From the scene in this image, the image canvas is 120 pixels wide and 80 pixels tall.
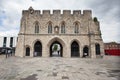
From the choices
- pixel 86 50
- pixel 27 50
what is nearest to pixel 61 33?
pixel 86 50

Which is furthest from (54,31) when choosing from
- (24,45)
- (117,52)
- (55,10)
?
(117,52)

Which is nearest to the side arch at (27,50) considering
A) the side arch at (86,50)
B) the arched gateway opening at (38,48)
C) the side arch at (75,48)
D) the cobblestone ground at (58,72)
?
the arched gateway opening at (38,48)

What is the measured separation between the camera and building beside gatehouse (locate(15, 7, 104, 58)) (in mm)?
25375

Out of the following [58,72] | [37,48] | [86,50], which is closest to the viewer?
[58,72]

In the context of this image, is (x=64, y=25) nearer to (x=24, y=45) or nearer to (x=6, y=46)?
(x=24, y=45)

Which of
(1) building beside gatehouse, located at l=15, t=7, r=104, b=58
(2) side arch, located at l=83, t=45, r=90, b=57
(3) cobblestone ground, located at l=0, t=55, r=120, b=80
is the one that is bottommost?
(3) cobblestone ground, located at l=0, t=55, r=120, b=80

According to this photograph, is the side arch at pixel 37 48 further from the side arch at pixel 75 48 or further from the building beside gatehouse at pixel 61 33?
the side arch at pixel 75 48

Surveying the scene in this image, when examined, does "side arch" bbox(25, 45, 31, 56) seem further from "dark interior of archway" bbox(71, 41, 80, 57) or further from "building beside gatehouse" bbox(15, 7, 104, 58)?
"dark interior of archway" bbox(71, 41, 80, 57)

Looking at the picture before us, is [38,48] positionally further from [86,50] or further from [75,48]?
[86,50]

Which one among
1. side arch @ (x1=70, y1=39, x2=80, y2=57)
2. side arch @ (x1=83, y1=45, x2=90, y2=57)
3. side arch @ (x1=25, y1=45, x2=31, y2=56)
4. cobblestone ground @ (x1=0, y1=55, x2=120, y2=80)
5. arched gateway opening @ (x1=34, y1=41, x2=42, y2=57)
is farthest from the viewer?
arched gateway opening @ (x1=34, y1=41, x2=42, y2=57)

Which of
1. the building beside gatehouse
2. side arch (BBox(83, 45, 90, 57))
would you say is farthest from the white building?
side arch (BBox(83, 45, 90, 57))

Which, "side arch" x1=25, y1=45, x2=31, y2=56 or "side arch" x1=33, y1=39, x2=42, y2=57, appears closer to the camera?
"side arch" x1=25, y1=45, x2=31, y2=56

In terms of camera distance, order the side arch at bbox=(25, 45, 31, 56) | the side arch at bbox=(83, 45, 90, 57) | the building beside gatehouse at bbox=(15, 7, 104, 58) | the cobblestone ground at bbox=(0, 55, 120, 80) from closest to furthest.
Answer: the cobblestone ground at bbox=(0, 55, 120, 80), the building beside gatehouse at bbox=(15, 7, 104, 58), the side arch at bbox=(83, 45, 90, 57), the side arch at bbox=(25, 45, 31, 56)

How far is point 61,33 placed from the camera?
85.0ft
